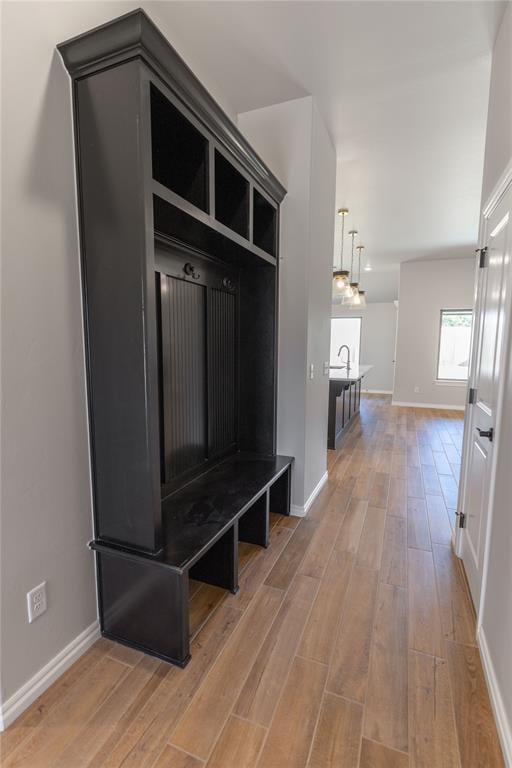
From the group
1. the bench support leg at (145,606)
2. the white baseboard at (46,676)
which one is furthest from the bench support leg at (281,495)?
the white baseboard at (46,676)

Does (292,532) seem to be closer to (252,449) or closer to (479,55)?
(252,449)

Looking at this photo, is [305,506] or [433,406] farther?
[433,406]

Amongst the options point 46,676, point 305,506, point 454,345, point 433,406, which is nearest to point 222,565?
point 46,676

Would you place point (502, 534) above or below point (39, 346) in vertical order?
below

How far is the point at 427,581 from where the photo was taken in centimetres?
216

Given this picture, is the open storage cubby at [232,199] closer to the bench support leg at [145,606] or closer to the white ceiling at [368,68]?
the white ceiling at [368,68]

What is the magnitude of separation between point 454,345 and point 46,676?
8032 mm

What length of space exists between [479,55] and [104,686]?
149 inches

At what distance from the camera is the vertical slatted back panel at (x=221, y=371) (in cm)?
246

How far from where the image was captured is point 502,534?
149cm

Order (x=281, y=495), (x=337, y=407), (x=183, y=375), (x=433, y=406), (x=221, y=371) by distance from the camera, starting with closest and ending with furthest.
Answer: (x=183, y=375)
(x=221, y=371)
(x=281, y=495)
(x=337, y=407)
(x=433, y=406)

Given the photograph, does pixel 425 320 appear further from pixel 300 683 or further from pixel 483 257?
pixel 300 683

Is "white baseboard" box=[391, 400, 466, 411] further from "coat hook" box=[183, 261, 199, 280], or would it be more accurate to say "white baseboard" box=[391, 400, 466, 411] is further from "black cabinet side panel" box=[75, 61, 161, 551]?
"black cabinet side panel" box=[75, 61, 161, 551]

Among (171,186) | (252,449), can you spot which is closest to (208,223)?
(171,186)
